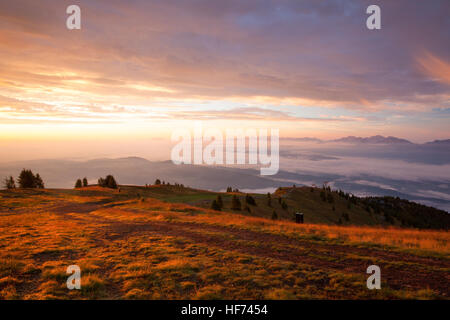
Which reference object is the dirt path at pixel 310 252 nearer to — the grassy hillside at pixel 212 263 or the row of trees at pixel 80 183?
the grassy hillside at pixel 212 263

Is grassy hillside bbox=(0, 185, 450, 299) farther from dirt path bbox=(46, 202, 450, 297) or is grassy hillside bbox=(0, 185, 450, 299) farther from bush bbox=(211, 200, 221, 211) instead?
bush bbox=(211, 200, 221, 211)

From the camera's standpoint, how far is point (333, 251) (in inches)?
562

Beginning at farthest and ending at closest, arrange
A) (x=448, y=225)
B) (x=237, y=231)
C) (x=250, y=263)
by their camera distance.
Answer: (x=448, y=225), (x=237, y=231), (x=250, y=263)

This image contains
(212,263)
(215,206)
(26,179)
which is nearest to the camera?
(212,263)

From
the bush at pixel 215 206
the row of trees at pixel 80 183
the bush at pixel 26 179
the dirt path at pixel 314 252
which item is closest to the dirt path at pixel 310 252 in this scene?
the dirt path at pixel 314 252

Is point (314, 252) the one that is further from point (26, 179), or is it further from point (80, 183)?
point (26, 179)

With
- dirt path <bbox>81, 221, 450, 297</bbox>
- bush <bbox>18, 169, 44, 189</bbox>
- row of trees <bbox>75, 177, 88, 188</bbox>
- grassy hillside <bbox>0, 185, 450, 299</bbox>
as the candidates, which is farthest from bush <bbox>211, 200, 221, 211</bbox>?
bush <bbox>18, 169, 44, 189</bbox>

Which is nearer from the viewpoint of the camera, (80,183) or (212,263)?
(212,263)

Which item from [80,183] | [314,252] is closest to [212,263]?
[314,252]

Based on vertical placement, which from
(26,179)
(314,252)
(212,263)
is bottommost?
(314,252)
